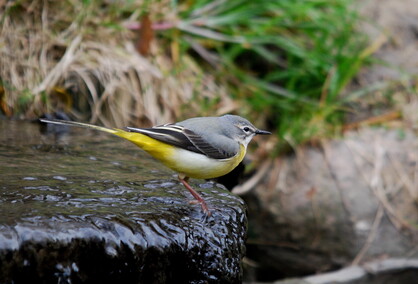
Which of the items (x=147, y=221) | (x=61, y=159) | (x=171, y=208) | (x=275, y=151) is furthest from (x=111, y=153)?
(x=275, y=151)

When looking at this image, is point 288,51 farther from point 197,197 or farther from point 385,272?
point 197,197

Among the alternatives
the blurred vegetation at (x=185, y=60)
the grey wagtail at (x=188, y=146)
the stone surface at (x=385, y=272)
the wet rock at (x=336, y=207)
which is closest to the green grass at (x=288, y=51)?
the blurred vegetation at (x=185, y=60)

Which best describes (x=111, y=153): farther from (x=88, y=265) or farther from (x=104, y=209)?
(x=88, y=265)

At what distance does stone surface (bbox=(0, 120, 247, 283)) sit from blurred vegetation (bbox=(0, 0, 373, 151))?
2.26 metres

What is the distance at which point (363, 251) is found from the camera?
6309mm

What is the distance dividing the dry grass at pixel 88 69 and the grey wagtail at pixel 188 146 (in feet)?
9.21

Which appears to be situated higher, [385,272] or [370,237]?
[370,237]

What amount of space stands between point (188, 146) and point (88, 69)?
3244mm

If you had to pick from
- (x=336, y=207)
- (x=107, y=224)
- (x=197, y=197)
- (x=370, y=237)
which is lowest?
(x=370, y=237)

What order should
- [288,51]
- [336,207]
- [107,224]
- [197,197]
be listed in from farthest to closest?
[288,51]
[336,207]
[197,197]
[107,224]

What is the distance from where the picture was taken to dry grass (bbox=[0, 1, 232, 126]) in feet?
19.9

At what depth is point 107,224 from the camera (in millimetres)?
2607

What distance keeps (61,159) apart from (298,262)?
3689 mm

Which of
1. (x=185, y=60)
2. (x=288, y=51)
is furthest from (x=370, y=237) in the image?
(x=185, y=60)
